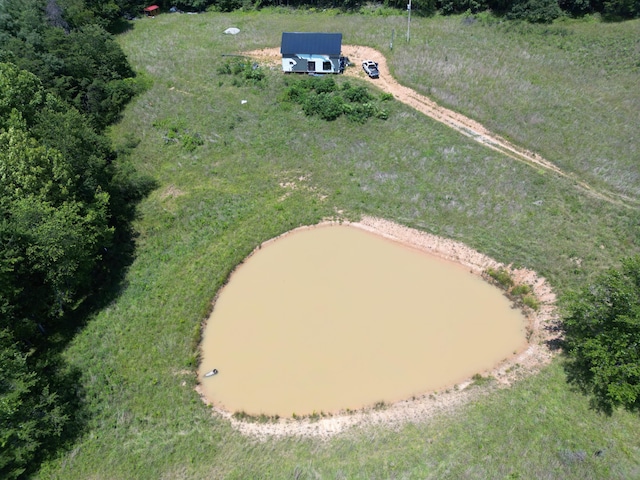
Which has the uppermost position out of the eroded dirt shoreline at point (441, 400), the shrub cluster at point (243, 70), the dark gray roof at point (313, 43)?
the dark gray roof at point (313, 43)

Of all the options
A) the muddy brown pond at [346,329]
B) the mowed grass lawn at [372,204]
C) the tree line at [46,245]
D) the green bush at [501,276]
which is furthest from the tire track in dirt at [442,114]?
the tree line at [46,245]

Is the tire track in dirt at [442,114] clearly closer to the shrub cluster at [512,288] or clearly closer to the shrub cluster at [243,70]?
the shrub cluster at [243,70]

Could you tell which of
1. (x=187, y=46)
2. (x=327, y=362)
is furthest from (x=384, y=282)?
(x=187, y=46)

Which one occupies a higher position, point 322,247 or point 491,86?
point 491,86

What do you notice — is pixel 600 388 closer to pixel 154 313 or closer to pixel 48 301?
pixel 154 313

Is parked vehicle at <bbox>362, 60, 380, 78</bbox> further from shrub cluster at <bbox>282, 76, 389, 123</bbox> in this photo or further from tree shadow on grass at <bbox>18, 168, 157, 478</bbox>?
tree shadow on grass at <bbox>18, 168, 157, 478</bbox>
